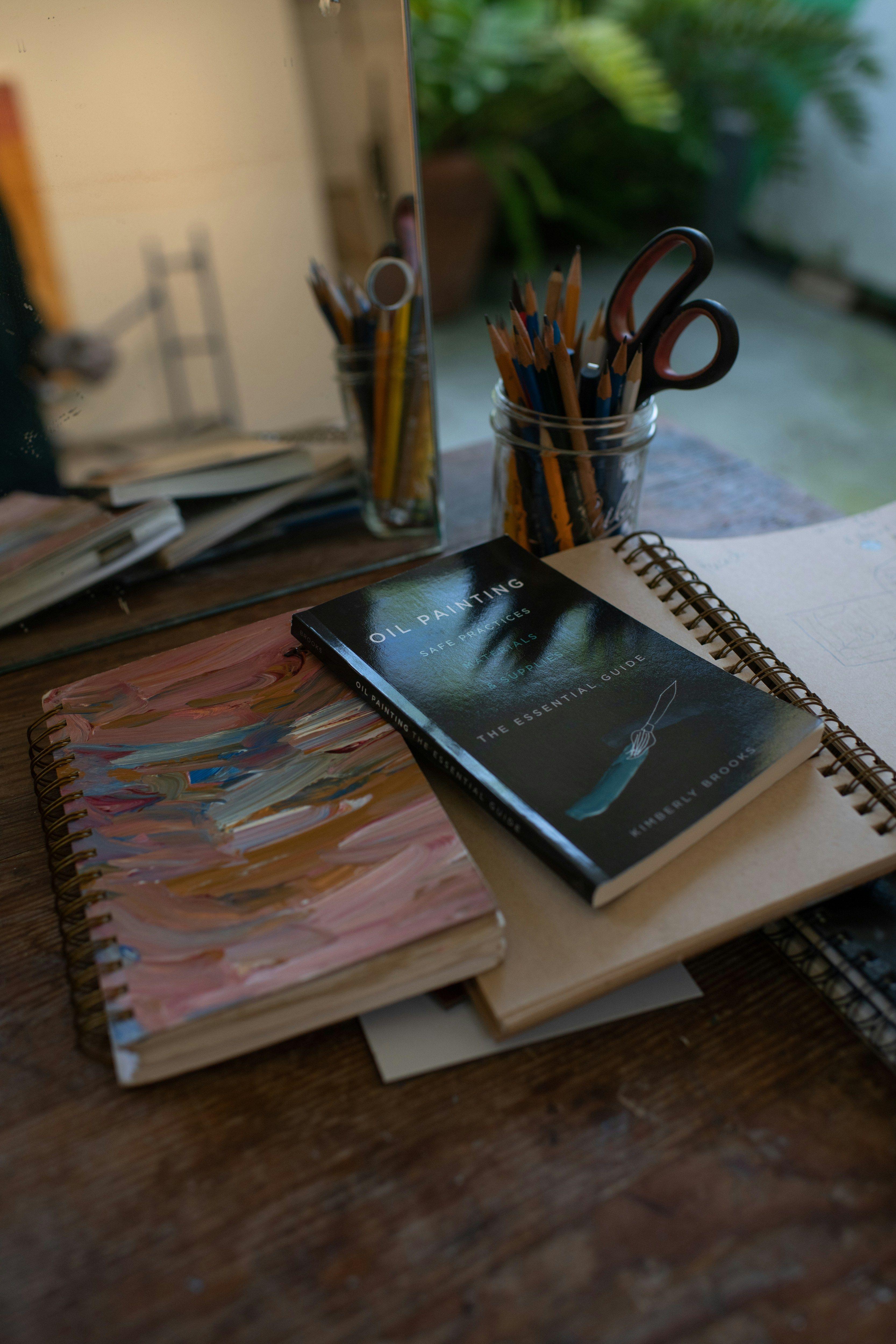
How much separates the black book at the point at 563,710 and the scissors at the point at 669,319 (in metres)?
0.14

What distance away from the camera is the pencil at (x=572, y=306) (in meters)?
0.57

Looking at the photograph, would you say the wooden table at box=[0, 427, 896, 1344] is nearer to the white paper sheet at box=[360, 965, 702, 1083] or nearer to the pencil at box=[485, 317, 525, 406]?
the white paper sheet at box=[360, 965, 702, 1083]

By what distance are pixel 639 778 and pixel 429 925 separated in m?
0.13

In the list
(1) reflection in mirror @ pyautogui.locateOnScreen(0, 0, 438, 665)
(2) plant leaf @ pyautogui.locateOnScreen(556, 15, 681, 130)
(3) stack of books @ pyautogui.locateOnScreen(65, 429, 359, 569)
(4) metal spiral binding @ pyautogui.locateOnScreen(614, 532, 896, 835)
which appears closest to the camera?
(4) metal spiral binding @ pyautogui.locateOnScreen(614, 532, 896, 835)

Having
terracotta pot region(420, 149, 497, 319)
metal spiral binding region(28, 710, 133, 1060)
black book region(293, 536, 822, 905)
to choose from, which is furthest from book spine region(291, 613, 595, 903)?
terracotta pot region(420, 149, 497, 319)

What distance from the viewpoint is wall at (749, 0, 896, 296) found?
7.61 ft

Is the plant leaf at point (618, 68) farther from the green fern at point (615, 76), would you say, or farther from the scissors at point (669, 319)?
the scissors at point (669, 319)

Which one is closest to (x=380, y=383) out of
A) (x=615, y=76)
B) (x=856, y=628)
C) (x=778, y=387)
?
(x=856, y=628)

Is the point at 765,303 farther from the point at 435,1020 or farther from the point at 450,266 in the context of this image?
the point at 435,1020

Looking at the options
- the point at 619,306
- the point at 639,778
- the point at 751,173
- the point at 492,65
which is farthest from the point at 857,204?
the point at 639,778

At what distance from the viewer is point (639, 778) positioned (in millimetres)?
435

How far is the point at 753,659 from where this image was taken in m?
0.52

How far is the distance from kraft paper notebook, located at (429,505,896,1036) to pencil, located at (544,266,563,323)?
0.15m

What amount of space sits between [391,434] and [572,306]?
163 mm
